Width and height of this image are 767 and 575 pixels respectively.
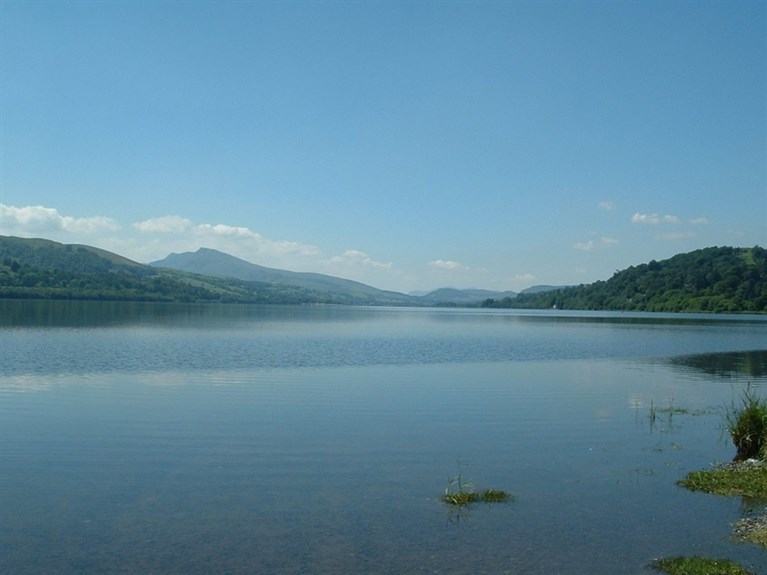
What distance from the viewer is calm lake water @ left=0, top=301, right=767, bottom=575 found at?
1170cm

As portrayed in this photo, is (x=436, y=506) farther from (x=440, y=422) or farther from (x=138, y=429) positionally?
(x=138, y=429)

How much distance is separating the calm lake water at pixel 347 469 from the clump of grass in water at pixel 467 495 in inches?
12.0

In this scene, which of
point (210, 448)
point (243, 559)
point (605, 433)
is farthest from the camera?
point (605, 433)

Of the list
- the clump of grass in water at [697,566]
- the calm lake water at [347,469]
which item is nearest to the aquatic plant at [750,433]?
the calm lake water at [347,469]

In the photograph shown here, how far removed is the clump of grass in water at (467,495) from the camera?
47.8 ft

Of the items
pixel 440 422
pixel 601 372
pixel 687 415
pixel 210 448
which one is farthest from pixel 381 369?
pixel 210 448

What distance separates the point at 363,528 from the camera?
12922 millimetres

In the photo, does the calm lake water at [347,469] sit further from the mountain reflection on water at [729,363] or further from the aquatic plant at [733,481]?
the mountain reflection on water at [729,363]

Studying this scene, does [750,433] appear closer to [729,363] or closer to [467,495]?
[467,495]

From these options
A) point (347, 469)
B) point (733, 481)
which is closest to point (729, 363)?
point (733, 481)

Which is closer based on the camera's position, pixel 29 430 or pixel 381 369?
pixel 29 430

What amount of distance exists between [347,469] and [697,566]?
9.26 meters

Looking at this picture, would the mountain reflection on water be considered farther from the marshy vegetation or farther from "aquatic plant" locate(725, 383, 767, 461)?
the marshy vegetation

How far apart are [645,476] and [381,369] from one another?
2565 cm
